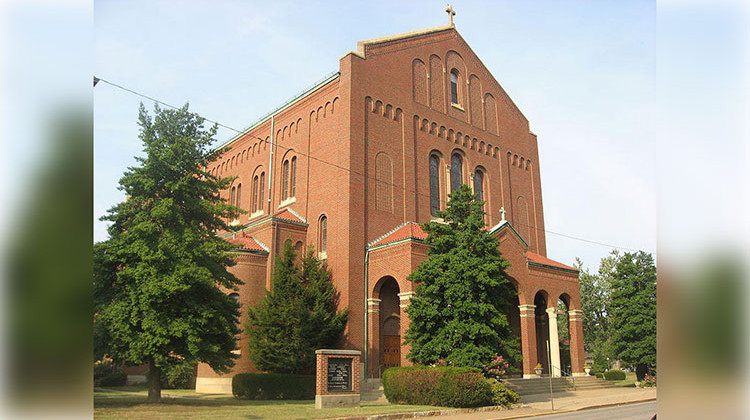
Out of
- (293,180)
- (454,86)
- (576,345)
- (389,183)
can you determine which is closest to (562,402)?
(576,345)

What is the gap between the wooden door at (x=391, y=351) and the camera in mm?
28297

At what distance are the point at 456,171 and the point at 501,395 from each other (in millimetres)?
17958

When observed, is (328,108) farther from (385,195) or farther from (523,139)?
(523,139)

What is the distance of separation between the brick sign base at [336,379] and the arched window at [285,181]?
55.2ft

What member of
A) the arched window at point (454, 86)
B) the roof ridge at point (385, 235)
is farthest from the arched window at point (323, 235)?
the arched window at point (454, 86)

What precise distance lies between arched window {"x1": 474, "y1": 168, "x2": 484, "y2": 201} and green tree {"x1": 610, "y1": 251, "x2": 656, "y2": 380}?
10.0 meters

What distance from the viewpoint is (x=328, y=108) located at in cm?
3300

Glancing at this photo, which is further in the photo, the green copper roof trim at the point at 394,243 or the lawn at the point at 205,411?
the green copper roof trim at the point at 394,243

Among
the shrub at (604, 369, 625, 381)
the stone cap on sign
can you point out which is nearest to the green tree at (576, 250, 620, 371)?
the shrub at (604, 369, 625, 381)

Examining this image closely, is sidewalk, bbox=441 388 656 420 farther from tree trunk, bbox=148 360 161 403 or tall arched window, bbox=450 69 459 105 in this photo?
tall arched window, bbox=450 69 459 105

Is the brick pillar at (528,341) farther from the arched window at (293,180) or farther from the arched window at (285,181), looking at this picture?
the arched window at (285,181)

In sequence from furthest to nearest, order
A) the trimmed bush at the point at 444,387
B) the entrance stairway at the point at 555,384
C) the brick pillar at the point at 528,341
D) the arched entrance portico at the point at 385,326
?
the brick pillar at the point at 528,341 < the arched entrance portico at the point at 385,326 < the entrance stairway at the point at 555,384 < the trimmed bush at the point at 444,387

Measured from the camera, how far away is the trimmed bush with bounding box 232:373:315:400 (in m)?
24.3

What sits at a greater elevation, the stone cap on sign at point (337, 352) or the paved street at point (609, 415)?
the stone cap on sign at point (337, 352)
